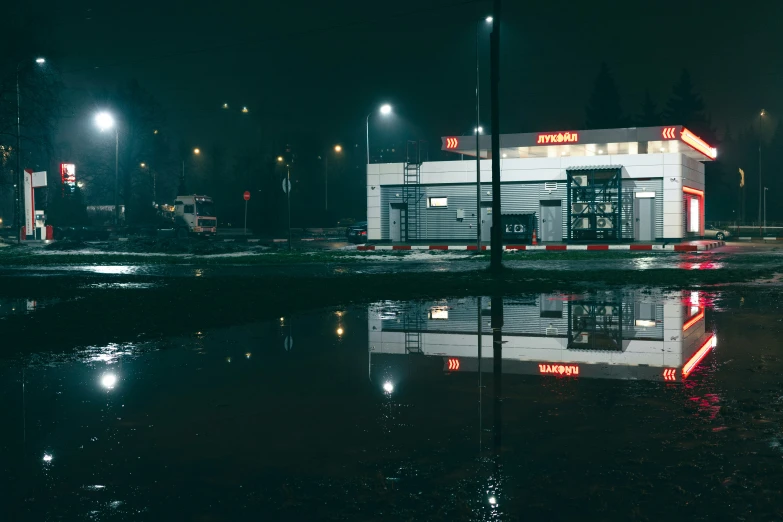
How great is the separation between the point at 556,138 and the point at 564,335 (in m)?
42.5

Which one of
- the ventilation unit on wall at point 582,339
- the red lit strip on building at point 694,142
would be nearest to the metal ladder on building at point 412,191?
the red lit strip on building at point 694,142

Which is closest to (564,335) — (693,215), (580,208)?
(580,208)

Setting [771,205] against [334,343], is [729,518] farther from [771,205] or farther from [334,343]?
[771,205]

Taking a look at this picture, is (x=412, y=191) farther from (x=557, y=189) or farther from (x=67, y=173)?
(x=67, y=173)

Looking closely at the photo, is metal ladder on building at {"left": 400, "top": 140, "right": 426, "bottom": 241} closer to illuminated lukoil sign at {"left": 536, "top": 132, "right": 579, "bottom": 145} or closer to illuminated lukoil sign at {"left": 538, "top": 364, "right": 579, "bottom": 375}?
illuminated lukoil sign at {"left": 536, "top": 132, "right": 579, "bottom": 145}

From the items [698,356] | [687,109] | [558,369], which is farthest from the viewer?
[687,109]

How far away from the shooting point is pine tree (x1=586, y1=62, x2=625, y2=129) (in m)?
112

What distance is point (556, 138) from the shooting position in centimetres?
5266

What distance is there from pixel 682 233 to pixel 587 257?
17.9 metres

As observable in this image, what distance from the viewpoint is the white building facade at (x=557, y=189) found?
5106 cm

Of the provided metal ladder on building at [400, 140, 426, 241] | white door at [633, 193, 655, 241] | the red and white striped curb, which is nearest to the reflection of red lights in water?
the red and white striped curb

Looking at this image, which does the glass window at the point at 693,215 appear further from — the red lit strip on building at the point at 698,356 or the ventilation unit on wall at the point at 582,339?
the red lit strip on building at the point at 698,356

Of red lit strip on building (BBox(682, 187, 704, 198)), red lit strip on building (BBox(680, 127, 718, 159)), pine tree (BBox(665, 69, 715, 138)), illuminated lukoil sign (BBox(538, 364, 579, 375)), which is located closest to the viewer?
illuminated lukoil sign (BBox(538, 364, 579, 375))

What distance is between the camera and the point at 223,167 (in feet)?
487
